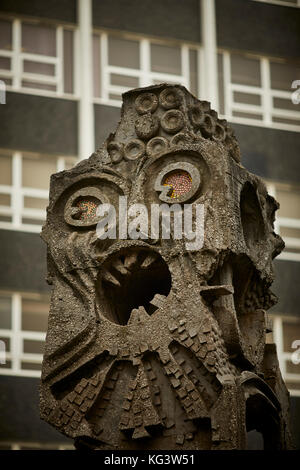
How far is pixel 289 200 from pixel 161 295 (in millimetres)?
10494

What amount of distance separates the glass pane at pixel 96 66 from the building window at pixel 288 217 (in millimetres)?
3749

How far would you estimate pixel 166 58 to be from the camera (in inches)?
1011

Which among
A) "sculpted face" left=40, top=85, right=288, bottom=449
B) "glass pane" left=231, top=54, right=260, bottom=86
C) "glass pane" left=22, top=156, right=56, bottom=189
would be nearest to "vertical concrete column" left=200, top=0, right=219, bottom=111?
"glass pane" left=231, top=54, right=260, bottom=86

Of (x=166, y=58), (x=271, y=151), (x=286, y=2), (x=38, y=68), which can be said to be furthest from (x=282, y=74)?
(x=38, y=68)

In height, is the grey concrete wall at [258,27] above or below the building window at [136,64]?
above

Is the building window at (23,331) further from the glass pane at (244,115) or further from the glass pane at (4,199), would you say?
the glass pane at (244,115)

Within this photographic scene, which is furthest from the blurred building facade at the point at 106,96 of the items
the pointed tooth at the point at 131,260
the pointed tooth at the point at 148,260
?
the pointed tooth at the point at 148,260

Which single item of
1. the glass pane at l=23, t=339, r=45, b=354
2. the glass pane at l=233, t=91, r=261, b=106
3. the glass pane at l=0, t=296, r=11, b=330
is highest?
the glass pane at l=233, t=91, r=261, b=106

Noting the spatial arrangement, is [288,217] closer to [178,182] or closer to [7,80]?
[7,80]

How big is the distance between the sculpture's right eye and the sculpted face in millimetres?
18

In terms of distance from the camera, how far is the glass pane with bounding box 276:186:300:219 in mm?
26031

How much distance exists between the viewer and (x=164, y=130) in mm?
16938

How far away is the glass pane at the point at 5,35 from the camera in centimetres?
2470

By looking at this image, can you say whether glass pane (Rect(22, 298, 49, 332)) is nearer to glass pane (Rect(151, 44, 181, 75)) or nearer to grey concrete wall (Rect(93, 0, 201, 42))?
glass pane (Rect(151, 44, 181, 75))
